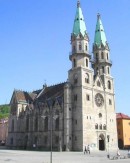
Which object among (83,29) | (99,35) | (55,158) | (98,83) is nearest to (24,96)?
(98,83)

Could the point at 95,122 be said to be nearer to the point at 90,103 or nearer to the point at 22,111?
the point at 90,103

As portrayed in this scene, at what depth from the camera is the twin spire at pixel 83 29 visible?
7450cm

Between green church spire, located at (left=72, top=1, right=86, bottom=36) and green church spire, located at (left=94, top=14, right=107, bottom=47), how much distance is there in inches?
271

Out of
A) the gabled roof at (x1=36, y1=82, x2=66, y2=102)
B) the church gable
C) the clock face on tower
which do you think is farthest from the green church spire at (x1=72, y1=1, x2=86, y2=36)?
the clock face on tower

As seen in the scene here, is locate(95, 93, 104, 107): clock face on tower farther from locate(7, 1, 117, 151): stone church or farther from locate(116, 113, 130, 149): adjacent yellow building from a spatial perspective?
locate(116, 113, 130, 149): adjacent yellow building

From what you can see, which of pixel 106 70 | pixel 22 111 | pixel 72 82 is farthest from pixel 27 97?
pixel 106 70

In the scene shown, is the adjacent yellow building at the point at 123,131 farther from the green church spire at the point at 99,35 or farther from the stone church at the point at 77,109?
the green church spire at the point at 99,35

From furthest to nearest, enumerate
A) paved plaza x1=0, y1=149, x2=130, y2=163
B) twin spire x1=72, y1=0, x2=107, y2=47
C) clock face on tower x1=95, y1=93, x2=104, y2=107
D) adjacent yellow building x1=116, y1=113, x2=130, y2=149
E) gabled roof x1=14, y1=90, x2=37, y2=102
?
adjacent yellow building x1=116, y1=113, x2=130, y2=149, gabled roof x1=14, y1=90, x2=37, y2=102, twin spire x1=72, y1=0, x2=107, y2=47, clock face on tower x1=95, y1=93, x2=104, y2=107, paved plaza x1=0, y1=149, x2=130, y2=163

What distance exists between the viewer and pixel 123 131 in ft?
287

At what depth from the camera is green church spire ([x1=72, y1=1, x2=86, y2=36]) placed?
74.3 m

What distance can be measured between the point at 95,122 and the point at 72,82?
12.6 m

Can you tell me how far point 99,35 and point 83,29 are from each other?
7661 millimetres

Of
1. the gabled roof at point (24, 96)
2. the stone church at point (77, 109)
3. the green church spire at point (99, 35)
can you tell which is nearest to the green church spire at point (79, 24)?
the stone church at point (77, 109)

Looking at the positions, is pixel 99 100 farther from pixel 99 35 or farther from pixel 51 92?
pixel 99 35
